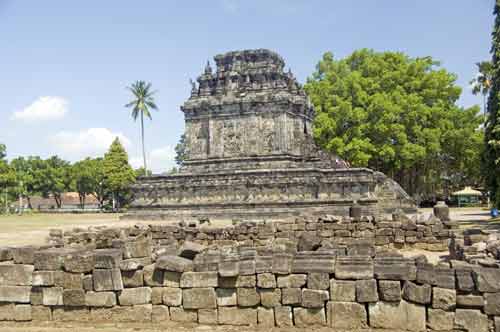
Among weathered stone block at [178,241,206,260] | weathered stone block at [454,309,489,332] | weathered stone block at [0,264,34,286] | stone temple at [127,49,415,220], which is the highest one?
stone temple at [127,49,415,220]

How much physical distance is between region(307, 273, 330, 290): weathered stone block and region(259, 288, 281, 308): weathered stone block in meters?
0.46

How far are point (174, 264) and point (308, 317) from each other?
2.01m

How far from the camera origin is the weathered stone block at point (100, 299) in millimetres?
7539

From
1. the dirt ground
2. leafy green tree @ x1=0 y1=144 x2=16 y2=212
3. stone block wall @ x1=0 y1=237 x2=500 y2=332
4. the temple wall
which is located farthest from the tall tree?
leafy green tree @ x1=0 y1=144 x2=16 y2=212

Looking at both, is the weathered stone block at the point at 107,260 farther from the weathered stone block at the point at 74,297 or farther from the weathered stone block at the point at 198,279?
the weathered stone block at the point at 198,279

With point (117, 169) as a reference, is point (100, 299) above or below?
below

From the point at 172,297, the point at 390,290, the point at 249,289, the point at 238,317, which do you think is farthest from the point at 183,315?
the point at 390,290

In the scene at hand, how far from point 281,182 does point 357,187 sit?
4.41 m

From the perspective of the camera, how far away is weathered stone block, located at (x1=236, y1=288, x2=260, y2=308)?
7277 millimetres

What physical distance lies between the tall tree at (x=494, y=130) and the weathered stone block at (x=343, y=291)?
17.3 m

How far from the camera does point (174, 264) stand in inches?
291

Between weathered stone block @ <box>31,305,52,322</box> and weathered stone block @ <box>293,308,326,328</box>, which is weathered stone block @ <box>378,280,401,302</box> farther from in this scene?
weathered stone block @ <box>31,305,52,322</box>

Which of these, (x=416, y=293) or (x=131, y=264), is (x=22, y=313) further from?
(x=416, y=293)

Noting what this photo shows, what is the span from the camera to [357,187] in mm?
30109
